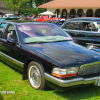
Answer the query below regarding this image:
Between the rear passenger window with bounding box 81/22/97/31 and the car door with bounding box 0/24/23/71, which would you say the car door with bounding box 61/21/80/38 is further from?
the car door with bounding box 0/24/23/71

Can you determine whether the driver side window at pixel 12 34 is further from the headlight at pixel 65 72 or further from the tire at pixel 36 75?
the headlight at pixel 65 72

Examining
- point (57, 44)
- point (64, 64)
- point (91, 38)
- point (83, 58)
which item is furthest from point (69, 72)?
point (91, 38)

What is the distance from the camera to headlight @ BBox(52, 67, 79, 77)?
134 inches

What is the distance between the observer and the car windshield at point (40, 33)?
15.2ft

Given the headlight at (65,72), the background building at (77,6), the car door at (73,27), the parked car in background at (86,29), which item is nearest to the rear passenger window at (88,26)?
the parked car in background at (86,29)

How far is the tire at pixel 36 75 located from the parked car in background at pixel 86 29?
3.90m

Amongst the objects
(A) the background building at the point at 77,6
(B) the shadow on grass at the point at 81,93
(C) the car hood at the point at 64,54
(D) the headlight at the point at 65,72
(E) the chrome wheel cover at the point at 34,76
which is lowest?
(B) the shadow on grass at the point at 81,93

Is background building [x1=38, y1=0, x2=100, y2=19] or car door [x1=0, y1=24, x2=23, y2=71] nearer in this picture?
car door [x1=0, y1=24, x2=23, y2=71]

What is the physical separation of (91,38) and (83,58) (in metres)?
4.32

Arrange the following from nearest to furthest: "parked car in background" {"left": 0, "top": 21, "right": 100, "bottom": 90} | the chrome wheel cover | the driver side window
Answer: "parked car in background" {"left": 0, "top": 21, "right": 100, "bottom": 90} → the chrome wheel cover → the driver side window

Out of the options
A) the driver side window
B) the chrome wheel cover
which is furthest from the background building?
the chrome wheel cover

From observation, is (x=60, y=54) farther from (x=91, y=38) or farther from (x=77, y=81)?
(x=91, y=38)

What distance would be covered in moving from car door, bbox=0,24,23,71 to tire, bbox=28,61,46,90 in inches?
→ 17.1

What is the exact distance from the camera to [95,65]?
12.0 feet
